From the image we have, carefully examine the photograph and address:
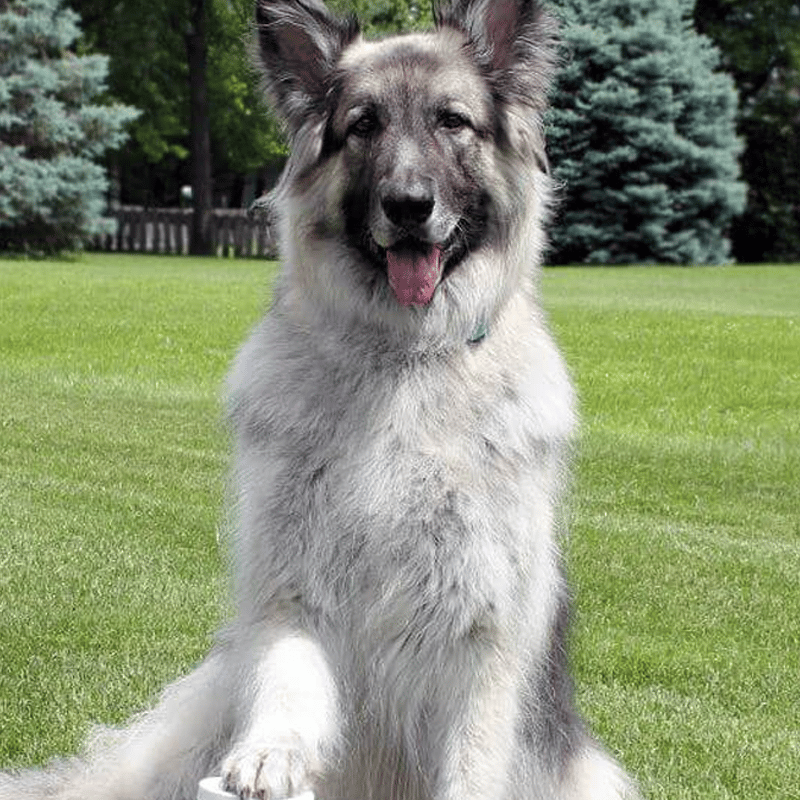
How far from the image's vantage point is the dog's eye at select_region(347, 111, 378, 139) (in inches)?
164

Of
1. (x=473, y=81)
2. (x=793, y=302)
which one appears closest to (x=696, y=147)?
(x=793, y=302)

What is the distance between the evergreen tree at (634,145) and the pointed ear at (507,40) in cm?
3027

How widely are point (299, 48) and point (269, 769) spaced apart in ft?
6.23

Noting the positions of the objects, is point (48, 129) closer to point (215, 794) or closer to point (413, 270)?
point (413, 270)

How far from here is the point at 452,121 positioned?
4.20 metres

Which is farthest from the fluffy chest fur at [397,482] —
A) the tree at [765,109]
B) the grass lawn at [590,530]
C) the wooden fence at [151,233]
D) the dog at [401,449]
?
the wooden fence at [151,233]

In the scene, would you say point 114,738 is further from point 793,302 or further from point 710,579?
point 793,302

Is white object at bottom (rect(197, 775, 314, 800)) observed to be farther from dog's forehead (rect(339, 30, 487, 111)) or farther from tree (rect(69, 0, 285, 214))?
tree (rect(69, 0, 285, 214))

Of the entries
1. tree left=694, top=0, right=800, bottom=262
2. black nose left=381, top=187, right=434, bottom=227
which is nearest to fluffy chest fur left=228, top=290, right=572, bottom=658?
black nose left=381, top=187, right=434, bottom=227

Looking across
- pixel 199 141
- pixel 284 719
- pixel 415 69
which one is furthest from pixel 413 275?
pixel 199 141

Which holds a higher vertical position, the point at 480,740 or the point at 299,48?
the point at 299,48

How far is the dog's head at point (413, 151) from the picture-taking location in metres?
4.15

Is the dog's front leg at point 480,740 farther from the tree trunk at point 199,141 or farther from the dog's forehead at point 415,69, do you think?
the tree trunk at point 199,141

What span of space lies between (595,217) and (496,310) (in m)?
31.2
